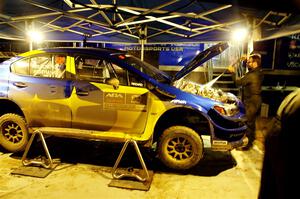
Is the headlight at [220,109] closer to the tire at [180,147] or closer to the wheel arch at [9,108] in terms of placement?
the tire at [180,147]

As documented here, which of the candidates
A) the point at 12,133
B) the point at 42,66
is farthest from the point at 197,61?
the point at 12,133

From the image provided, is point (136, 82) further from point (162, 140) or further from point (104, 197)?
point (104, 197)

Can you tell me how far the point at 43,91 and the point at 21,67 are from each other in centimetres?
79

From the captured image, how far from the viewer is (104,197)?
4.09 meters

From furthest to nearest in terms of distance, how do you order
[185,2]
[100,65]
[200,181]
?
[185,2] < [100,65] < [200,181]

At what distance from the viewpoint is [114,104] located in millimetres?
5012

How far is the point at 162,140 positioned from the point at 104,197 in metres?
1.44

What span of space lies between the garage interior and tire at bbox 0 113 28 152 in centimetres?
22

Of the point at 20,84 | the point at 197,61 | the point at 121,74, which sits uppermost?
the point at 197,61

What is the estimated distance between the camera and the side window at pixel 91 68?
206 inches

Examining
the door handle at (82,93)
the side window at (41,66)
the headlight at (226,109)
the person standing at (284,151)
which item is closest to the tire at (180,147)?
the headlight at (226,109)

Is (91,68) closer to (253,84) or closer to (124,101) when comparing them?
(124,101)

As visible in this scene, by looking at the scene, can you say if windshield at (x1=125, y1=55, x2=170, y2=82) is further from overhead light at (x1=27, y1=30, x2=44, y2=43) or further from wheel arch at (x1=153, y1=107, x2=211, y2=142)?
overhead light at (x1=27, y1=30, x2=44, y2=43)

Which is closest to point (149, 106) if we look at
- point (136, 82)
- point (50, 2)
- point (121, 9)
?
point (136, 82)
